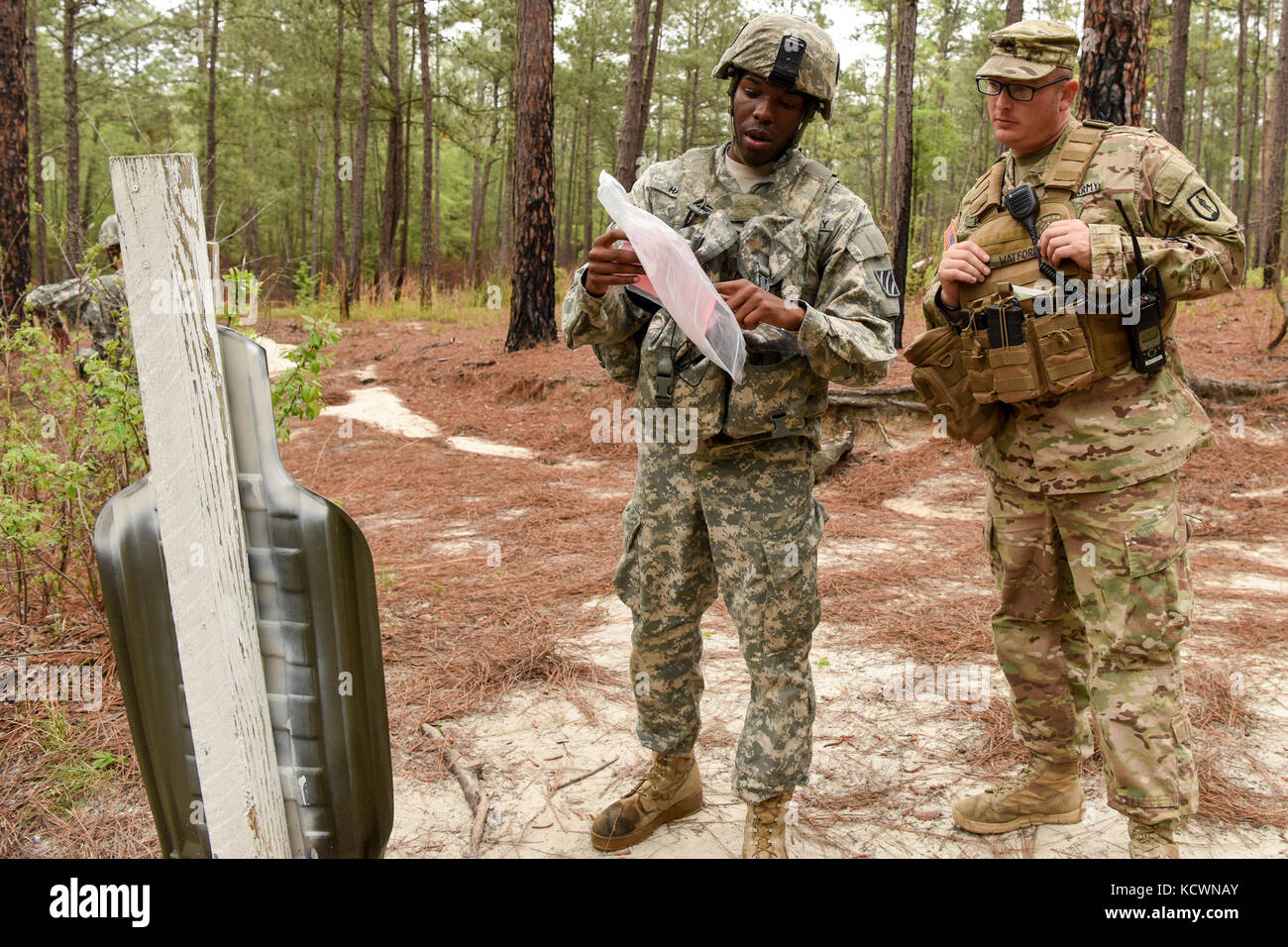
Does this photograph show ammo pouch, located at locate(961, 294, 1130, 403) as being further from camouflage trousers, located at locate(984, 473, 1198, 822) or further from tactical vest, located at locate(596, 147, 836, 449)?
tactical vest, located at locate(596, 147, 836, 449)

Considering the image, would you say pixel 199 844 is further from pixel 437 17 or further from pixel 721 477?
pixel 437 17

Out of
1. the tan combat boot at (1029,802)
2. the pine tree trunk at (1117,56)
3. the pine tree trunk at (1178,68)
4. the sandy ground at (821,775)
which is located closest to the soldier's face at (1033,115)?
the tan combat boot at (1029,802)

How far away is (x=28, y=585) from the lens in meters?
3.93

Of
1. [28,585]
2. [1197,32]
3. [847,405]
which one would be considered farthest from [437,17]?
[1197,32]

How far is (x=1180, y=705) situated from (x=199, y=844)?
6.97ft

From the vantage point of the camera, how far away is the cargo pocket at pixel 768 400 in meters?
2.11

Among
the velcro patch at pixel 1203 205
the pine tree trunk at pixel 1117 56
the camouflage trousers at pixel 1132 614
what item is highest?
the pine tree trunk at pixel 1117 56

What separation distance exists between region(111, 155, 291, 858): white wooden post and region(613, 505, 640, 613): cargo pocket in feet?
3.80

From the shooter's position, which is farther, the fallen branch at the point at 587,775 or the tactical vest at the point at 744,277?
the fallen branch at the point at 587,775

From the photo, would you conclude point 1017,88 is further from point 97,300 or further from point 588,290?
point 97,300

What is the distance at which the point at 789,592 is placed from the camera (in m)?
2.17

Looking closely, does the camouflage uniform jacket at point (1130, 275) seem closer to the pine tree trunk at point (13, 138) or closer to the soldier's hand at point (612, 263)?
the soldier's hand at point (612, 263)

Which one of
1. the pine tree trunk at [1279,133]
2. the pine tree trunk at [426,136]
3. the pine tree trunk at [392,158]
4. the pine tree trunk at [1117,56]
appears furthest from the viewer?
the pine tree trunk at [392,158]

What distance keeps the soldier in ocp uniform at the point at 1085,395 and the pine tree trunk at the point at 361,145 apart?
56.3ft
